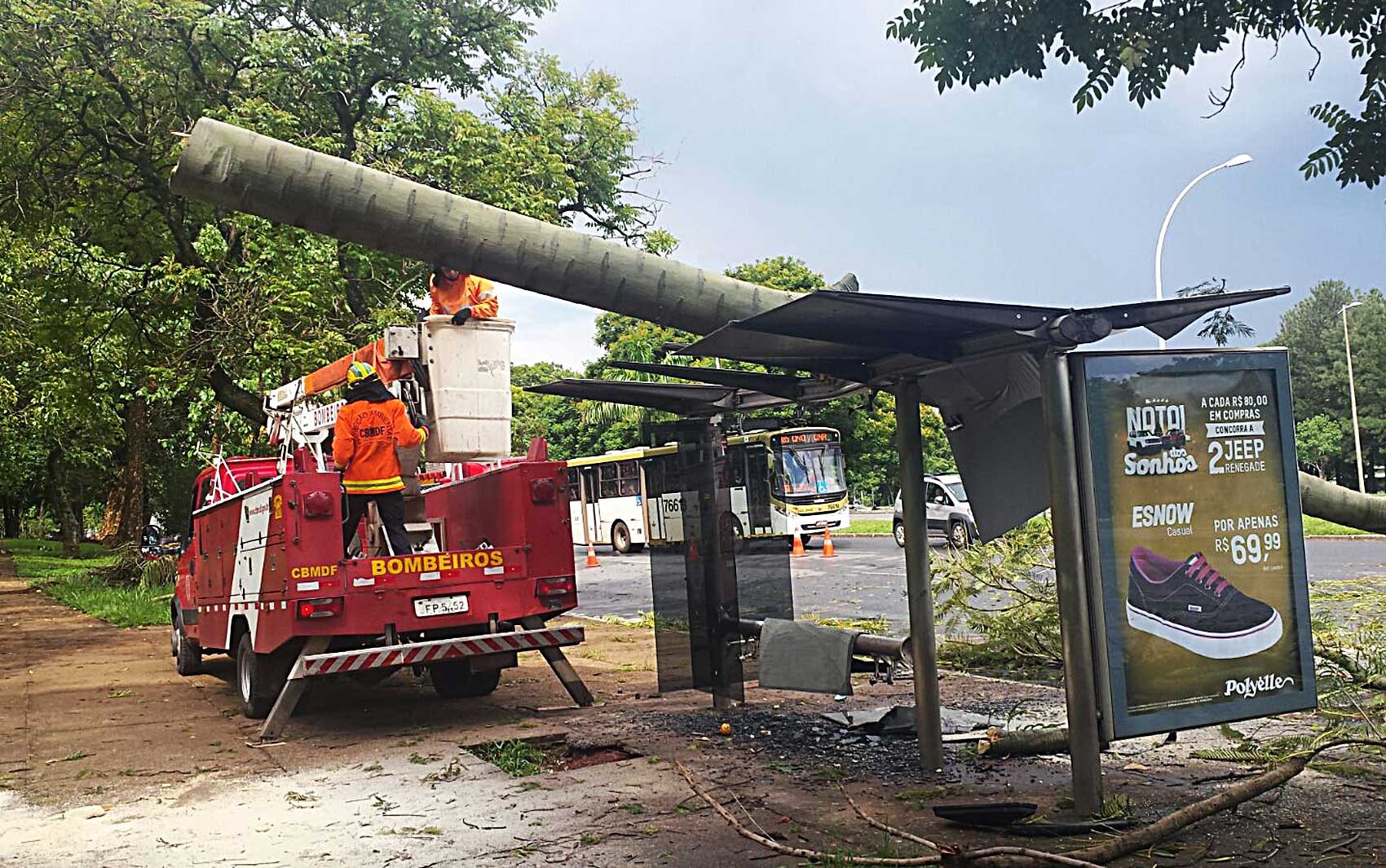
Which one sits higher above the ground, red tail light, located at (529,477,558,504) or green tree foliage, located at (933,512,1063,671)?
red tail light, located at (529,477,558,504)

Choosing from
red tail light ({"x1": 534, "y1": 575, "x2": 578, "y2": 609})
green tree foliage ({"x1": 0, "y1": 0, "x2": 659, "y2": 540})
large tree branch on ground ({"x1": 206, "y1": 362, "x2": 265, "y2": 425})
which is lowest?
red tail light ({"x1": 534, "y1": 575, "x2": 578, "y2": 609})

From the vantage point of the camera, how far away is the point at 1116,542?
5.11m

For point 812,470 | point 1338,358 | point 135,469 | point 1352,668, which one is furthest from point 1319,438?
point 1352,668

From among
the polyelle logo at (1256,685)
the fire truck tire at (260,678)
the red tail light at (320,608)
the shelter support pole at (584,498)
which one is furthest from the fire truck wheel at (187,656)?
the shelter support pole at (584,498)

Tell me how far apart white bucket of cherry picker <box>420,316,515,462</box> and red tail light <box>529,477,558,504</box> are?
524 mm

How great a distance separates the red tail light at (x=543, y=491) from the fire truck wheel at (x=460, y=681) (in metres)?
1.64

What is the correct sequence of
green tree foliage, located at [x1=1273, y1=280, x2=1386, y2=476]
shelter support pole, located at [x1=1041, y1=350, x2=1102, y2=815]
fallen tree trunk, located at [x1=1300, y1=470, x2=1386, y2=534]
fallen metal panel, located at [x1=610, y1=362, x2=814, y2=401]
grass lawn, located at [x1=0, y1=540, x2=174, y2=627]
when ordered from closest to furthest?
fallen tree trunk, located at [x1=1300, y1=470, x2=1386, y2=534] < shelter support pole, located at [x1=1041, y1=350, x2=1102, y2=815] < fallen metal panel, located at [x1=610, y1=362, x2=814, y2=401] < grass lawn, located at [x1=0, y1=540, x2=174, y2=627] < green tree foliage, located at [x1=1273, y1=280, x2=1386, y2=476]

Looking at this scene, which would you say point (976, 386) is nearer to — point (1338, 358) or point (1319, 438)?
point (1319, 438)

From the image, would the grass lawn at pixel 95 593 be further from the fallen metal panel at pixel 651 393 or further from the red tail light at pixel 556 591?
the fallen metal panel at pixel 651 393

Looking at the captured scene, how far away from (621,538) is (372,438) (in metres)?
28.8

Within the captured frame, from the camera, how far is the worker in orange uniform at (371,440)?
8344mm

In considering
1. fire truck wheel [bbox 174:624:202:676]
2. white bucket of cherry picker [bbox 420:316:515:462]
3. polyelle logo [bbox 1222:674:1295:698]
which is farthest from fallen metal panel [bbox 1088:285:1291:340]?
fire truck wheel [bbox 174:624:202:676]

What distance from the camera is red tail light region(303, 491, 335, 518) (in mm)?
7805

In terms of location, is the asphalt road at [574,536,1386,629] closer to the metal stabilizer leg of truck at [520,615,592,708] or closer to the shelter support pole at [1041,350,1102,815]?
the metal stabilizer leg of truck at [520,615,592,708]
